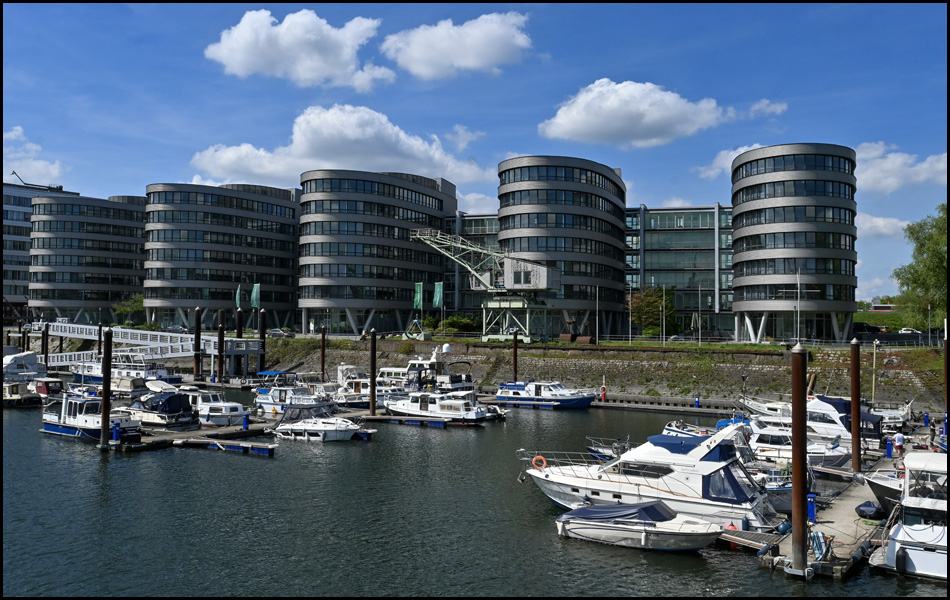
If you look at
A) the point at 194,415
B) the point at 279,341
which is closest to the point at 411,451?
the point at 194,415

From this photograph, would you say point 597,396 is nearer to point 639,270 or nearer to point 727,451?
point 727,451

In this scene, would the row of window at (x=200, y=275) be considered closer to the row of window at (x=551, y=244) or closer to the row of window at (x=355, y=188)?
the row of window at (x=355, y=188)

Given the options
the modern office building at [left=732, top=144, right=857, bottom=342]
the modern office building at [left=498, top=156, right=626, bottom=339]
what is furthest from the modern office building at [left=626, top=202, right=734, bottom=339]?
the modern office building at [left=732, top=144, right=857, bottom=342]

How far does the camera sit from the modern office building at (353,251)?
375 ft

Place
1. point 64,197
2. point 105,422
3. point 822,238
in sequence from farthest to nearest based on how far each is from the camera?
point 64,197 → point 822,238 → point 105,422

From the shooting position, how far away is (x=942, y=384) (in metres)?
61.5

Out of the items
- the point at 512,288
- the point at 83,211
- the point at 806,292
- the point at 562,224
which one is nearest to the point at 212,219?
the point at 83,211

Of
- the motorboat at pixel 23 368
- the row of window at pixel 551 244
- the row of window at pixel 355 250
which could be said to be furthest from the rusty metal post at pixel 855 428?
the row of window at pixel 355 250

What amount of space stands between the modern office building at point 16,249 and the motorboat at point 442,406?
13186 cm

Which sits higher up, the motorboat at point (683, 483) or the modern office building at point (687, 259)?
the modern office building at point (687, 259)

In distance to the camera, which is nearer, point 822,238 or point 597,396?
point 597,396

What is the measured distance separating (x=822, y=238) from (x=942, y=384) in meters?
29.6

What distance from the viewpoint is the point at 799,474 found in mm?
23641

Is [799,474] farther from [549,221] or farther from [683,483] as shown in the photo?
[549,221]
